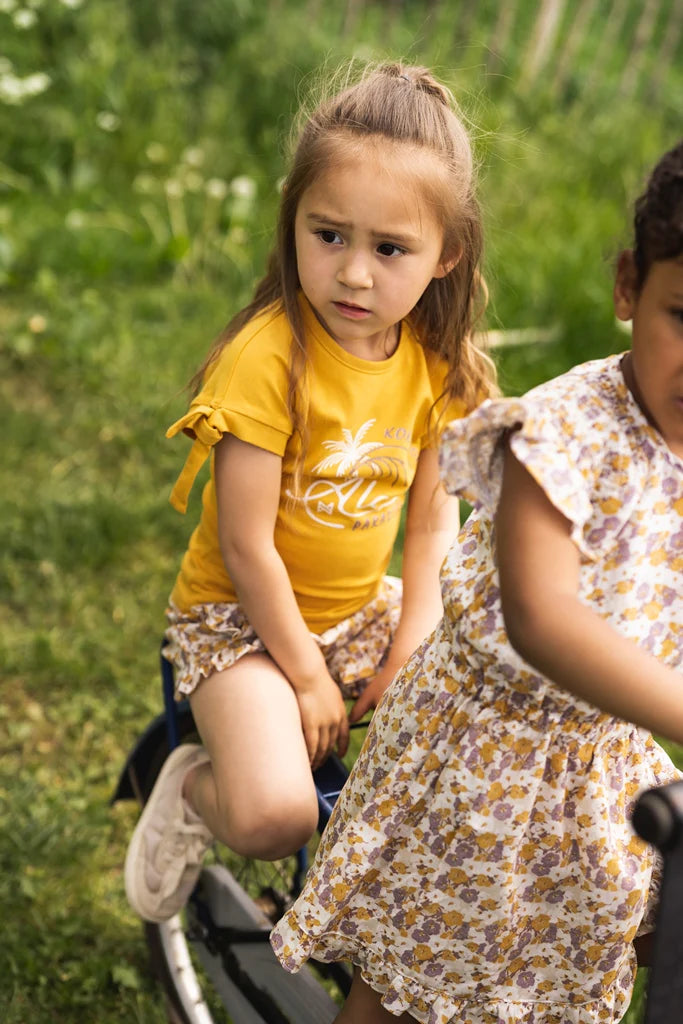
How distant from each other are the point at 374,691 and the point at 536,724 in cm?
63

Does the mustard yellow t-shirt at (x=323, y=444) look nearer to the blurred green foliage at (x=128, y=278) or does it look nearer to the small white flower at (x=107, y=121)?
the blurred green foliage at (x=128, y=278)

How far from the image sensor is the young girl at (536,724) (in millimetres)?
1290

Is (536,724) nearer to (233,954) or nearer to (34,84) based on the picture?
(233,954)

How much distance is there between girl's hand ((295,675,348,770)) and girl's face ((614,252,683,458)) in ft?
2.64

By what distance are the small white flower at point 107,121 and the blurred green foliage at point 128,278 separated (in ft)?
0.07

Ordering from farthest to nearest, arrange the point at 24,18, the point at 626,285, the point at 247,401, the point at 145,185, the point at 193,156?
the point at 145,185 → the point at 193,156 → the point at 24,18 → the point at 247,401 → the point at 626,285

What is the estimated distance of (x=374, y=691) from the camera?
205 centimetres

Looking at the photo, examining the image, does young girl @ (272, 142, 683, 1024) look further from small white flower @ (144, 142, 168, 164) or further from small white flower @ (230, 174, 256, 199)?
small white flower @ (144, 142, 168, 164)

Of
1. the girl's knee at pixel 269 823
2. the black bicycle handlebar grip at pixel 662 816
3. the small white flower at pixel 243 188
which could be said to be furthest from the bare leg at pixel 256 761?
the small white flower at pixel 243 188

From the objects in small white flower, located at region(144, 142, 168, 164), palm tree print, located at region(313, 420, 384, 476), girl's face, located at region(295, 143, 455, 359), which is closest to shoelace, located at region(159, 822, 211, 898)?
palm tree print, located at region(313, 420, 384, 476)

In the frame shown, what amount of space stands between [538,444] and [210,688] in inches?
34.9

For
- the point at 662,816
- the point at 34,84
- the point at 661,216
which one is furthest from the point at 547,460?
the point at 34,84

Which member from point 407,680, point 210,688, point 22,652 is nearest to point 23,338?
point 22,652

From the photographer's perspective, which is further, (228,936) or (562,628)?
(228,936)
